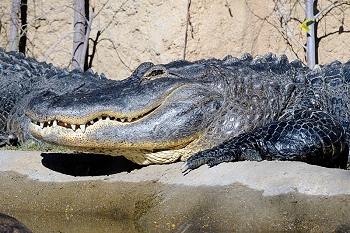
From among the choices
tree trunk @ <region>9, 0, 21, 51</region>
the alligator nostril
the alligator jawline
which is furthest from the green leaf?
tree trunk @ <region>9, 0, 21, 51</region>

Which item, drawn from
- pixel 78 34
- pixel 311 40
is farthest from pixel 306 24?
pixel 78 34

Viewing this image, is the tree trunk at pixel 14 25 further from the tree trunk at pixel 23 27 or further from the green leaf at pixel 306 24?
the green leaf at pixel 306 24

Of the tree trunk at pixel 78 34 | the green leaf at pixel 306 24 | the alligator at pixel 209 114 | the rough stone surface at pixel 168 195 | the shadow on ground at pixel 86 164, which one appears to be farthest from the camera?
the tree trunk at pixel 78 34

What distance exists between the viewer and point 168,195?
4.31m

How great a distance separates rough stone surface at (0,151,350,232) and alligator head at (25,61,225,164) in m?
0.23

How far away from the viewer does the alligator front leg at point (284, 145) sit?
454cm

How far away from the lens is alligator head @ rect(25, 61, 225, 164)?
4680mm

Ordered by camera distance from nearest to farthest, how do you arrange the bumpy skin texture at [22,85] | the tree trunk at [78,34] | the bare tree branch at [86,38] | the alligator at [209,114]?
the alligator at [209,114]
the bumpy skin texture at [22,85]
the bare tree branch at [86,38]
the tree trunk at [78,34]

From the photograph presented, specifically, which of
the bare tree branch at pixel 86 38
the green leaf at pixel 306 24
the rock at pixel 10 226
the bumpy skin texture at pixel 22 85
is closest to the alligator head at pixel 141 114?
the rock at pixel 10 226

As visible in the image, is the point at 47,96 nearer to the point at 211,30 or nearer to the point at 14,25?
the point at 211,30

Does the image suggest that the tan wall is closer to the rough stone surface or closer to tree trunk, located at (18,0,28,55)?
tree trunk, located at (18,0,28,55)

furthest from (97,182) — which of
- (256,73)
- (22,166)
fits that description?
(256,73)

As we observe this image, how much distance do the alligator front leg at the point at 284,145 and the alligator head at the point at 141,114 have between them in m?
0.46

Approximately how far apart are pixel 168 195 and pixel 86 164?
139cm
